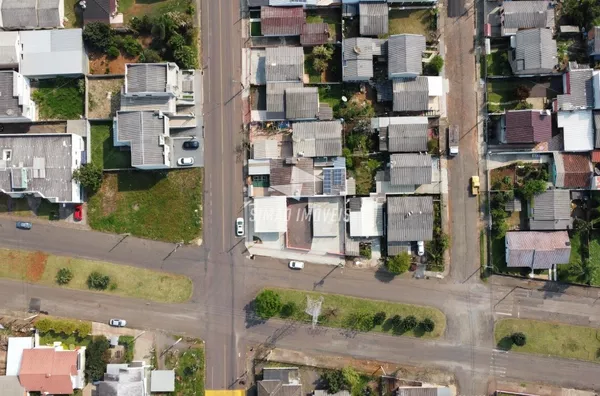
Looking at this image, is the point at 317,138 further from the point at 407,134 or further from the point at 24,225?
the point at 24,225

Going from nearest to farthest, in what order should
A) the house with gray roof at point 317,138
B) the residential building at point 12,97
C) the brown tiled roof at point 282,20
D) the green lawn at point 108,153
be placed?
the residential building at point 12,97 → the house with gray roof at point 317,138 → the brown tiled roof at point 282,20 → the green lawn at point 108,153

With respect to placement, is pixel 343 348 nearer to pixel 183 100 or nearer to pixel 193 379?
pixel 193 379

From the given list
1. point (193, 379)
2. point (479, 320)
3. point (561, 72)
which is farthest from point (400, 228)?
point (193, 379)

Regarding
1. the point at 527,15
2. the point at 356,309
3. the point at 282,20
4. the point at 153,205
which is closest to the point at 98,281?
the point at 153,205

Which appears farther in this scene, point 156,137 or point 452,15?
point 452,15

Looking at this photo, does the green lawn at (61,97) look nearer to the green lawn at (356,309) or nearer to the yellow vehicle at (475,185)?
the green lawn at (356,309)

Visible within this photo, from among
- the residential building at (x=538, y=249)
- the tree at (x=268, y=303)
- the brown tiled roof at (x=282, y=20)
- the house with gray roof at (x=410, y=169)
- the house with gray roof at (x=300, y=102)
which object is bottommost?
the tree at (x=268, y=303)

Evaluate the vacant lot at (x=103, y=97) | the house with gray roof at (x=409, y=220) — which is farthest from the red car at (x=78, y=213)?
the house with gray roof at (x=409, y=220)

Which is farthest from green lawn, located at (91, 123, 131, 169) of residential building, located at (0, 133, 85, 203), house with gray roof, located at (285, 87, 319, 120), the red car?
house with gray roof, located at (285, 87, 319, 120)
